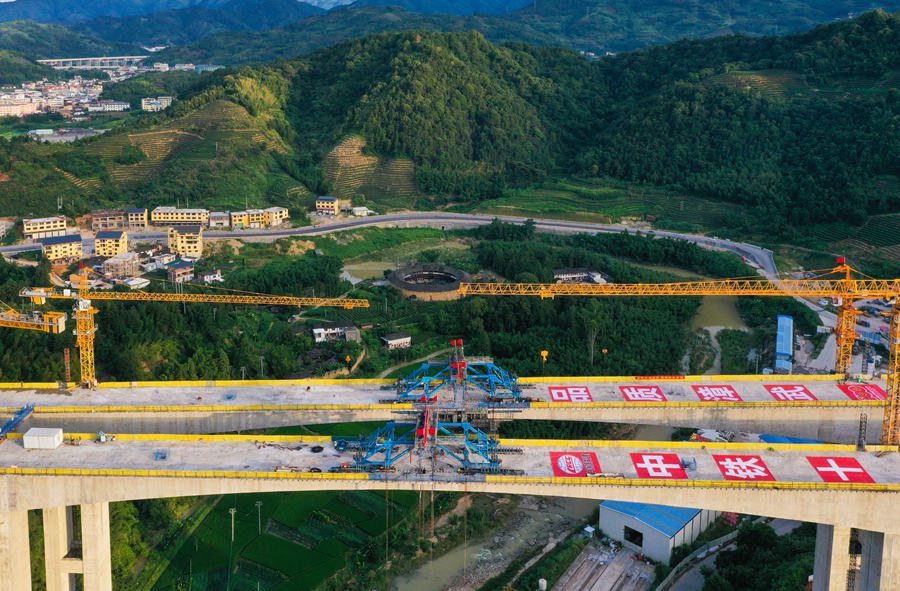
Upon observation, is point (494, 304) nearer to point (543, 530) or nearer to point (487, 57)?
point (543, 530)

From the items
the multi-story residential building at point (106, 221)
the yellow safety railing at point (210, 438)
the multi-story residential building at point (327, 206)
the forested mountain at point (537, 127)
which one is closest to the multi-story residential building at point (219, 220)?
the forested mountain at point (537, 127)

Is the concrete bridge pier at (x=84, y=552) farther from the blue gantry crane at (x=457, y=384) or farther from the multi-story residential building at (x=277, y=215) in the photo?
the multi-story residential building at (x=277, y=215)

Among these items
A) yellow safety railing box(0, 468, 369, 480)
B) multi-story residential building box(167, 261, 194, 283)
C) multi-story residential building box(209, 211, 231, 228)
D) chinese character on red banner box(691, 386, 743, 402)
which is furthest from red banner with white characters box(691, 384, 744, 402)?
multi-story residential building box(209, 211, 231, 228)

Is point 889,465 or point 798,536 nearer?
point 889,465

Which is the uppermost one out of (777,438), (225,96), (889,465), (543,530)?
(225,96)

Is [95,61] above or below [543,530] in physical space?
above

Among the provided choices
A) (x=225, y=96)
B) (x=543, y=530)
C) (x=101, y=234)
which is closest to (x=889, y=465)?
(x=543, y=530)
